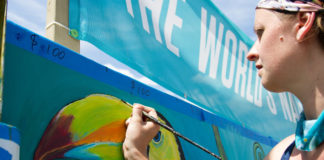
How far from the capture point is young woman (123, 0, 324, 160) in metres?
0.83

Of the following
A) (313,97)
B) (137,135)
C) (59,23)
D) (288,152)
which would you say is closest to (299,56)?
(313,97)

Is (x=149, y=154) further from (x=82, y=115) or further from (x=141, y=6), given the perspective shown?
(x=141, y=6)

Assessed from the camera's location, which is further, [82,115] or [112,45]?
[112,45]

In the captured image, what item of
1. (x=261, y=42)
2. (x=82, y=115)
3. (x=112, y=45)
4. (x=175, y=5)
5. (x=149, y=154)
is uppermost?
(x=175, y=5)

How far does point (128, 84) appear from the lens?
1.23 meters

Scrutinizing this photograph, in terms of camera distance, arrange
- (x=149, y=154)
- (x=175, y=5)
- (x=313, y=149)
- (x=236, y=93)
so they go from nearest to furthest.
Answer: (x=313, y=149)
(x=149, y=154)
(x=175, y=5)
(x=236, y=93)

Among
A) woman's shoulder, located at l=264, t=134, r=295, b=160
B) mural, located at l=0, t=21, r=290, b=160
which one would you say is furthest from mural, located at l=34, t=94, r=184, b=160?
woman's shoulder, located at l=264, t=134, r=295, b=160

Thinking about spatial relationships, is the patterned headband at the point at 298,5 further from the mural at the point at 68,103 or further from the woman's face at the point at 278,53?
the mural at the point at 68,103

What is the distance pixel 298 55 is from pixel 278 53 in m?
0.05

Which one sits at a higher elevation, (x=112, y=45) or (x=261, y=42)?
(x=112, y=45)

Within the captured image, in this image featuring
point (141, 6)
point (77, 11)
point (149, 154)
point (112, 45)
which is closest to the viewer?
point (149, 154)

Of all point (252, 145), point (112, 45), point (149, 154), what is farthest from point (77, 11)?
point (252, 145)

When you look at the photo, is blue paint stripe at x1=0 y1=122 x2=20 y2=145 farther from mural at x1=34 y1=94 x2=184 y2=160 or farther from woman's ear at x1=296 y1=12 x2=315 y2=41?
woman's ear at x1=296 y1=12 x2=315 y2=41

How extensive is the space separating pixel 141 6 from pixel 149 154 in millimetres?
896
